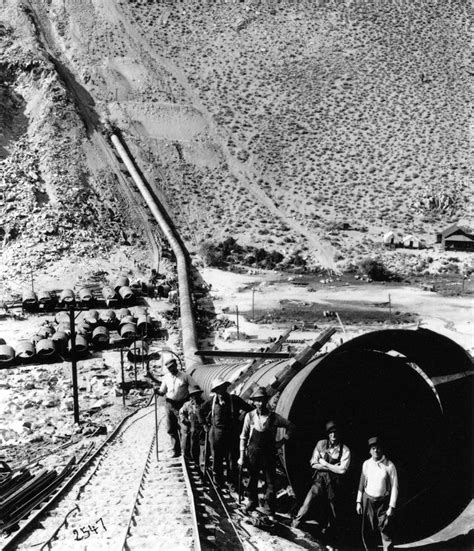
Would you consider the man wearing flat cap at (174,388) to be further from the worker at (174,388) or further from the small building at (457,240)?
the small building at (457,240)

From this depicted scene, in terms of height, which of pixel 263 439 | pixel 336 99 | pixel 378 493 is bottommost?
pixel 378 493

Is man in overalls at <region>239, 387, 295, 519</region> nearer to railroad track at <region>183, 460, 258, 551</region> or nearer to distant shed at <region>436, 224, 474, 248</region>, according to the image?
railroad track at <region>183, 460, 258, 551</region>

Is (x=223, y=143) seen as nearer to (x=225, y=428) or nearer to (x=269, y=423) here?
(x=225, y=428)

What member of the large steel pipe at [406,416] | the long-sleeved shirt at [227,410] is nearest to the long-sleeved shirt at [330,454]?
the large steel pipe at [406,416]

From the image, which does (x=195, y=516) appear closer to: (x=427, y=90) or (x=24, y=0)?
(x=427, y=90)

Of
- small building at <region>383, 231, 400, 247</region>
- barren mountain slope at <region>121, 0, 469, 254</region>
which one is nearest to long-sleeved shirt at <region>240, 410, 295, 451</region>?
barren mountain slope at <region>121, 0, 469, 254</region>

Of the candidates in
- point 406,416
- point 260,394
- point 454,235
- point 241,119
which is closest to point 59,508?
point 260,394
